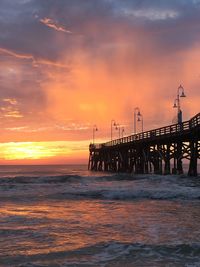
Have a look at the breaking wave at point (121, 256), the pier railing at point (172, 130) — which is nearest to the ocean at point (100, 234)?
the breaking wave at point (121, 256)

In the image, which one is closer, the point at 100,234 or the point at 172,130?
the point at 100,234

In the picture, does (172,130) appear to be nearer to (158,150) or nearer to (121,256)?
(158,150)

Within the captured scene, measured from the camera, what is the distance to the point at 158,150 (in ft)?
133

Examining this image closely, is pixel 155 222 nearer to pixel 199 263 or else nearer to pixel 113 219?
pixel 113 219

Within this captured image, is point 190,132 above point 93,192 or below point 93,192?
above

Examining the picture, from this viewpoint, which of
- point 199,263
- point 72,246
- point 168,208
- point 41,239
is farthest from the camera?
point 168,208

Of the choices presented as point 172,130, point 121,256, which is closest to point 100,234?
point 121,256

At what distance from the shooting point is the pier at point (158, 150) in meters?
32.4

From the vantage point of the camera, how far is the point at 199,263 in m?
7.54

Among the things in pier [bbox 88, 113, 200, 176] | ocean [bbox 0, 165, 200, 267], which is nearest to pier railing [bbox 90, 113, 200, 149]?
pier [bbox 88, 113, 200, 176]

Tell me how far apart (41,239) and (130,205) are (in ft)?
24.5

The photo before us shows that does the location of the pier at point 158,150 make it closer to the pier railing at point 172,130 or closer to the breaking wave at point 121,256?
the pier railing at point 172,130

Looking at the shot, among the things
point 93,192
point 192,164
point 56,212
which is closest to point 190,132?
point 192,164

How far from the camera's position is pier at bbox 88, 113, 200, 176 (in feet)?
106
